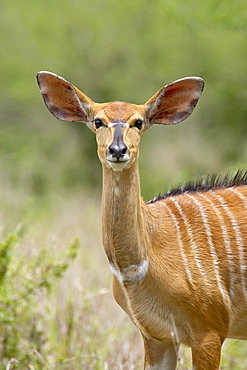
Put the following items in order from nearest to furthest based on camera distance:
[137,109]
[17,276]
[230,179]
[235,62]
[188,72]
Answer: [137,109]
[230,179]
[17,276]
[235,62]
[188,72]

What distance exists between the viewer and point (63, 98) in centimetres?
388

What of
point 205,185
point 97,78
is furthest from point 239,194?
point 97,78

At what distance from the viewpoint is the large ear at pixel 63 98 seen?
3.80 metres

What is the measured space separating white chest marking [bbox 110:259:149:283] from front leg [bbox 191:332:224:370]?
0.44 meters

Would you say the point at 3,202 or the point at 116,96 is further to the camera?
the point at 116,96

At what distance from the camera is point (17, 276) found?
16.7 ft

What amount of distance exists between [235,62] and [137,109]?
24.1 feet

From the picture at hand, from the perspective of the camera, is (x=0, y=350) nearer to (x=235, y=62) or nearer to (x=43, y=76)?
(x=43, y=76)

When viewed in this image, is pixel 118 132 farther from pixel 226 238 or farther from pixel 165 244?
pixel 226 238

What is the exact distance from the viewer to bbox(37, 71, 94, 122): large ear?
150 inches

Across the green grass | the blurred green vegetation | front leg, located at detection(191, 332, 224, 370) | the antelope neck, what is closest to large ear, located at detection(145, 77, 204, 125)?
the antelope neck

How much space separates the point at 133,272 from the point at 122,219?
0.29 m

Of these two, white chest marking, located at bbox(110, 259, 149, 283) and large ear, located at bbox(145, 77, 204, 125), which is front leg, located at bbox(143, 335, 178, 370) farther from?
large ear, located at bbox(145, 77, 204, 125)

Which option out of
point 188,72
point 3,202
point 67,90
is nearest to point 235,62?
point 188,72
